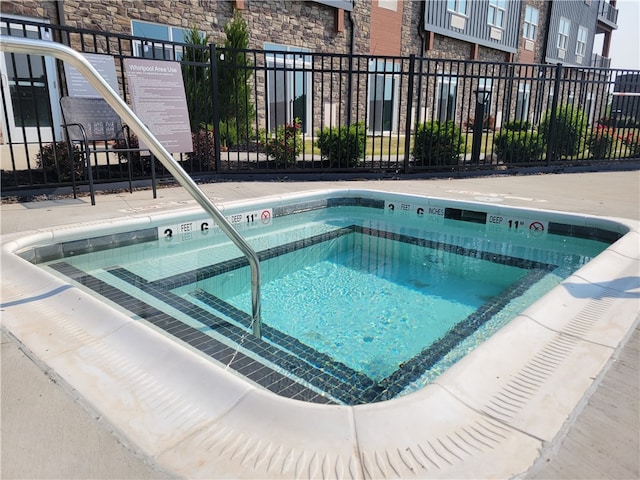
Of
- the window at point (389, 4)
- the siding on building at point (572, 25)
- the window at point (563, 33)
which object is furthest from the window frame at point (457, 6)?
the window at point (563, 33)

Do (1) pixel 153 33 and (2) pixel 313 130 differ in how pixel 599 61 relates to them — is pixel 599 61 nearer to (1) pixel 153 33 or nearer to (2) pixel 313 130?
(2) pixel 313 130

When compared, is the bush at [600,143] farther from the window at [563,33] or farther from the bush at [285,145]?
the window at [563,33]

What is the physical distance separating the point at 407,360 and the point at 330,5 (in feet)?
46.9

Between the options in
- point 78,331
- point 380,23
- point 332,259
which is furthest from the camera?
point 380,23

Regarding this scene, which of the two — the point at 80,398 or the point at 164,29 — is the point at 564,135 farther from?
the point at 80,398

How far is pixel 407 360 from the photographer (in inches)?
104

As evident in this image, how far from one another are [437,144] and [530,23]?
19.3m

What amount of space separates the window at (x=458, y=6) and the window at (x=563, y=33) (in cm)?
→ 962

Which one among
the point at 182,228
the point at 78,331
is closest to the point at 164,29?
the point at 182,228

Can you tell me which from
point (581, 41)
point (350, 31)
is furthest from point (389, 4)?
point (581, 41)

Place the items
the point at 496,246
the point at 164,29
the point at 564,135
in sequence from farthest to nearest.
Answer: the point at 164,29
the point at 564,135
the point at 496,246

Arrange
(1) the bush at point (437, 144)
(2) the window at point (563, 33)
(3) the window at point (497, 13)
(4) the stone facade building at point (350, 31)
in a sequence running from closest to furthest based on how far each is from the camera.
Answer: (1) the bush at point (437, 144) < (4) the stone facade building at point (350, 31) < (3) the window at point (497, 13) < (2) the window at point (563, 33)

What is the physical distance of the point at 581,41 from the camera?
27.2m

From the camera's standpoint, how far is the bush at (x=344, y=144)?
8.21 m
